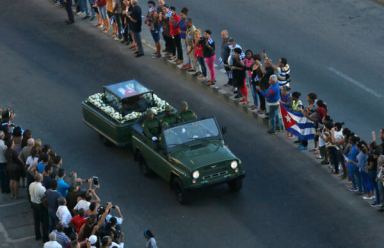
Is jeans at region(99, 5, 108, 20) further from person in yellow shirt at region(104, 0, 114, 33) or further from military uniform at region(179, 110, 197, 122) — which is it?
military uniform at region(179, 110, 197, 122)

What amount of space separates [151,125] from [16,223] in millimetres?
4409

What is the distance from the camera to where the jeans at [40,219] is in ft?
87.5

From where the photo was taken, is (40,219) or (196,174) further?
(196,174)

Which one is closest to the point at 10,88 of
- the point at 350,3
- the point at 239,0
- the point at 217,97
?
the point at 217,97

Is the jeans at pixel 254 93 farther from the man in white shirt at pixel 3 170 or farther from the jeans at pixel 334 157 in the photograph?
the man in white shirt at pixel 3 170

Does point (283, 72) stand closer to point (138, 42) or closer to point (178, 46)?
point (178, 46)

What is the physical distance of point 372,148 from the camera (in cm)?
2716

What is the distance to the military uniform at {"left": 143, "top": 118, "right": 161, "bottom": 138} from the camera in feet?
97.2

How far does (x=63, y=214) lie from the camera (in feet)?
82.9

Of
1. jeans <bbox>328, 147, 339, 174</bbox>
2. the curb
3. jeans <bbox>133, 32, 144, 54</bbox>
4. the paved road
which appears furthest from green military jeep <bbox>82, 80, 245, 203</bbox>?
jeans <bbox>133, 32, 144, 54</bbox>

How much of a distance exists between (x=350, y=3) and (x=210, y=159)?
15.3 m

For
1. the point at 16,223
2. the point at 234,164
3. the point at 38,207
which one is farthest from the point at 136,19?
the point at 38,207

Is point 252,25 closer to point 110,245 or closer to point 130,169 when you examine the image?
point 130,169

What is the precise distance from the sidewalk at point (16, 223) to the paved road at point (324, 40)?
9.65 m
